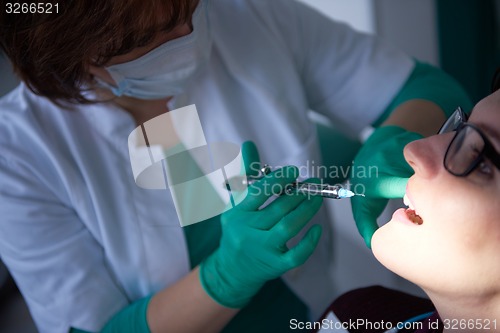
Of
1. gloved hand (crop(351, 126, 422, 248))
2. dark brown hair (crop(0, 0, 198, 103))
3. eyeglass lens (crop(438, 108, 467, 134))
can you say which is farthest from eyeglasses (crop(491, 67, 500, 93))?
dark brown hair (crop(0, 0, 198, 103))

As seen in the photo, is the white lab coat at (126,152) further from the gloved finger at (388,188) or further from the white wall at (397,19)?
the white wall at (397,19)

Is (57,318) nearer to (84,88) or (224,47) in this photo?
(84,88)

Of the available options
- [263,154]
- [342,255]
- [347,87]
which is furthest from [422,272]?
[342,255]

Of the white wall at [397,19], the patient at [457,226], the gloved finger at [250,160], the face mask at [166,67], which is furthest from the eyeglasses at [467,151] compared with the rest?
the white wall at [397,19]

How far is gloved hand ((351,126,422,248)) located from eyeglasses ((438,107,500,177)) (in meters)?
0.15

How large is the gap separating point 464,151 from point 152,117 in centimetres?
60

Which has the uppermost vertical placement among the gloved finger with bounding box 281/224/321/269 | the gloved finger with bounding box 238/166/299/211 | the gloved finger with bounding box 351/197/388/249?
the gloved finger with bounding box 238/166/299/211

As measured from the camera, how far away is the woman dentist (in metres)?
0.83

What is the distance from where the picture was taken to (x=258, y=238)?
86cm

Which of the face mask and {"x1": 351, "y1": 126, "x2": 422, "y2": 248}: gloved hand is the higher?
the face mask

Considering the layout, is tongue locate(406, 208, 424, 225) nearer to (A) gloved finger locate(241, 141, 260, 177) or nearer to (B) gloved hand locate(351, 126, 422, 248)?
(B) gloved hand locate(351, 126, 422, 248)

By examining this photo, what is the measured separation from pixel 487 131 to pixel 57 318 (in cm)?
82

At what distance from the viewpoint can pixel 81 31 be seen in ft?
2.45

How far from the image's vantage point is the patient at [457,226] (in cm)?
61
